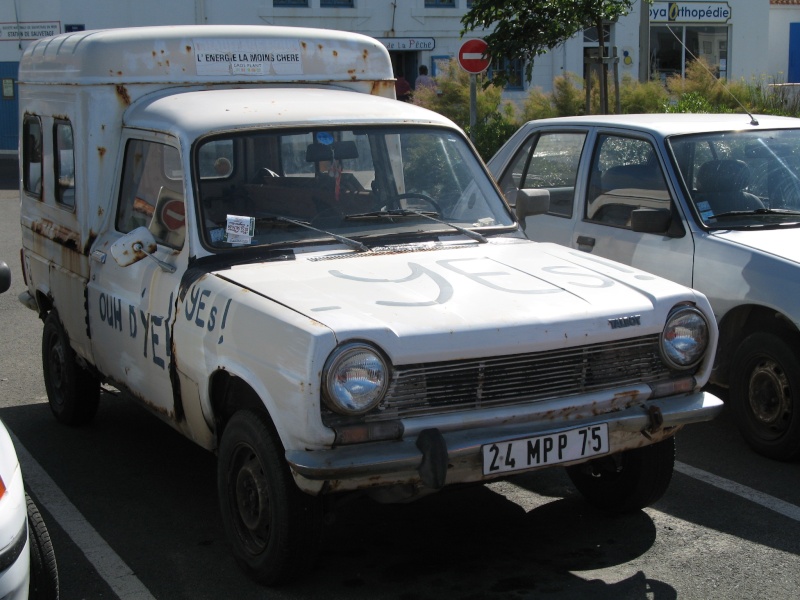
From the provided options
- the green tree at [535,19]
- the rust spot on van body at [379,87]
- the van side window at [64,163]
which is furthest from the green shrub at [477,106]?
the van side window at [64,163]

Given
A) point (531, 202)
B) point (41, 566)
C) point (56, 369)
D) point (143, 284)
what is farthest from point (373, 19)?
point (41, 566)

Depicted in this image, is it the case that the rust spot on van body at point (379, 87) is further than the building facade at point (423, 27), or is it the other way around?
the building facade at point (423, 27)

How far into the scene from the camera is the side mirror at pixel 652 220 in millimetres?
6445

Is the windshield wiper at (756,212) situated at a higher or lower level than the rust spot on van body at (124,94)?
lower

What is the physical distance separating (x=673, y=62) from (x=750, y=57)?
330 cm

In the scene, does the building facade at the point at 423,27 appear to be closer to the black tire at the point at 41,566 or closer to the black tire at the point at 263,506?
the black tire at the point at 263,506

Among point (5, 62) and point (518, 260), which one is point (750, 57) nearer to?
point (5, 62)

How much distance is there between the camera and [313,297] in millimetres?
4410

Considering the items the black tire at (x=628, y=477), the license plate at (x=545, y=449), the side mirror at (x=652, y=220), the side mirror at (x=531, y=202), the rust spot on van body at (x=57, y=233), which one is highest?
the side mirror at (x=531, y=202)

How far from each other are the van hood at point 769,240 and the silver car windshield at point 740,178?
0.28 ft

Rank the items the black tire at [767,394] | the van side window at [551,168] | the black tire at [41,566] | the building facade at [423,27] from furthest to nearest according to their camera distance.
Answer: the building facade at [423,27], the van side window at [551,168], the black tire at [767,394], the black tire at [41,566]

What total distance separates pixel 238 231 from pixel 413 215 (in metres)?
0.91

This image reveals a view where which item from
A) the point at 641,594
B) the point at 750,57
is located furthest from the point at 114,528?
the point at 750,57

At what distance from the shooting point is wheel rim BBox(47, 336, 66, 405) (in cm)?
693
